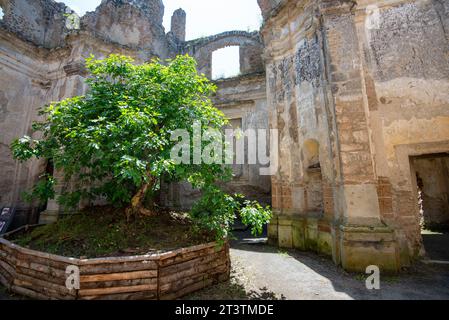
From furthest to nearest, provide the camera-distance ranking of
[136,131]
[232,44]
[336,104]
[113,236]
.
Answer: [232,44]
[336,104]
[113,236]
[136,131]

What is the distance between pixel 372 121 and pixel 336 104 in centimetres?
86

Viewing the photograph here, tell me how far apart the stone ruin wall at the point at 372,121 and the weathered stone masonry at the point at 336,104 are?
21 mm

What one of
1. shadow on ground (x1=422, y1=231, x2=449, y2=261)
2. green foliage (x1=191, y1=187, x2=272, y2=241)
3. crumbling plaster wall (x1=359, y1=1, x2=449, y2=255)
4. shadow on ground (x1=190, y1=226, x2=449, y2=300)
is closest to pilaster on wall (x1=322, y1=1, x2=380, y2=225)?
crumbling plaster wall (x1=359, y1=1, x2=449, y2=255)

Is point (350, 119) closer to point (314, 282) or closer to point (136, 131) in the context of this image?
point (314, 282)

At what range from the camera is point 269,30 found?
7.75 metres

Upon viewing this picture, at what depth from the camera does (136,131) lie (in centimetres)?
378

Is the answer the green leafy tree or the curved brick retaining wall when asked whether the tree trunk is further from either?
the curved brick retaining wall

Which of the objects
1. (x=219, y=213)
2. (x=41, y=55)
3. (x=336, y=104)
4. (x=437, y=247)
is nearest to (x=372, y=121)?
(x=336, y=104)

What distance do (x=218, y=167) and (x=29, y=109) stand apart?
8.69m

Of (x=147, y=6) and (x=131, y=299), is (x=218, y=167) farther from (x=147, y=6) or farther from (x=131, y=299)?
(x=147, y=6)

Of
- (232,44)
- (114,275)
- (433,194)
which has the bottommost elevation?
(114,275)

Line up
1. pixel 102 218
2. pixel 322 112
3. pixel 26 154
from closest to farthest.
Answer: pixel 26 154 < pixel 102 218 < pixel 322 112
